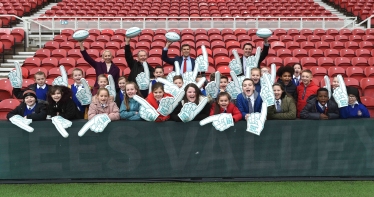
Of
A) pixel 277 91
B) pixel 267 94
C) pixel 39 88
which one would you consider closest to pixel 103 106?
pixel 39 88

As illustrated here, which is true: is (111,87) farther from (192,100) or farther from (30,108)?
(192,100)

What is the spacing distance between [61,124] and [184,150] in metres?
1.39

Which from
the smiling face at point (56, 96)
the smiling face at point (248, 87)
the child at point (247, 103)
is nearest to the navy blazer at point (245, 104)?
the child at point (247, 103)

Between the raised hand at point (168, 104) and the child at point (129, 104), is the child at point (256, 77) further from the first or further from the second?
the child at point (129, 104)

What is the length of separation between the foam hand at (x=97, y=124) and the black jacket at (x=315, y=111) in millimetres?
2222

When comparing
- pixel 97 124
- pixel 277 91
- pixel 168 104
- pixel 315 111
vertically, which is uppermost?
pixel 277 91

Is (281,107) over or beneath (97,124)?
over

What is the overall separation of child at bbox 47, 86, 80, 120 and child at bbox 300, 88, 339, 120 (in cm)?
262

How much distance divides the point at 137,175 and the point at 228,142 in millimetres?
1098

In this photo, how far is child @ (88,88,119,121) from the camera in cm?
543

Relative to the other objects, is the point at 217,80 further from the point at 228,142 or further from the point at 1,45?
the point at 1,45

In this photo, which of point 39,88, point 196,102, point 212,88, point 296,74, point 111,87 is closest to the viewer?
point 196,102

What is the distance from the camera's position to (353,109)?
5.59 metres

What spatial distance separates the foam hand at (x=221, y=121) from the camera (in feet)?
17.4
